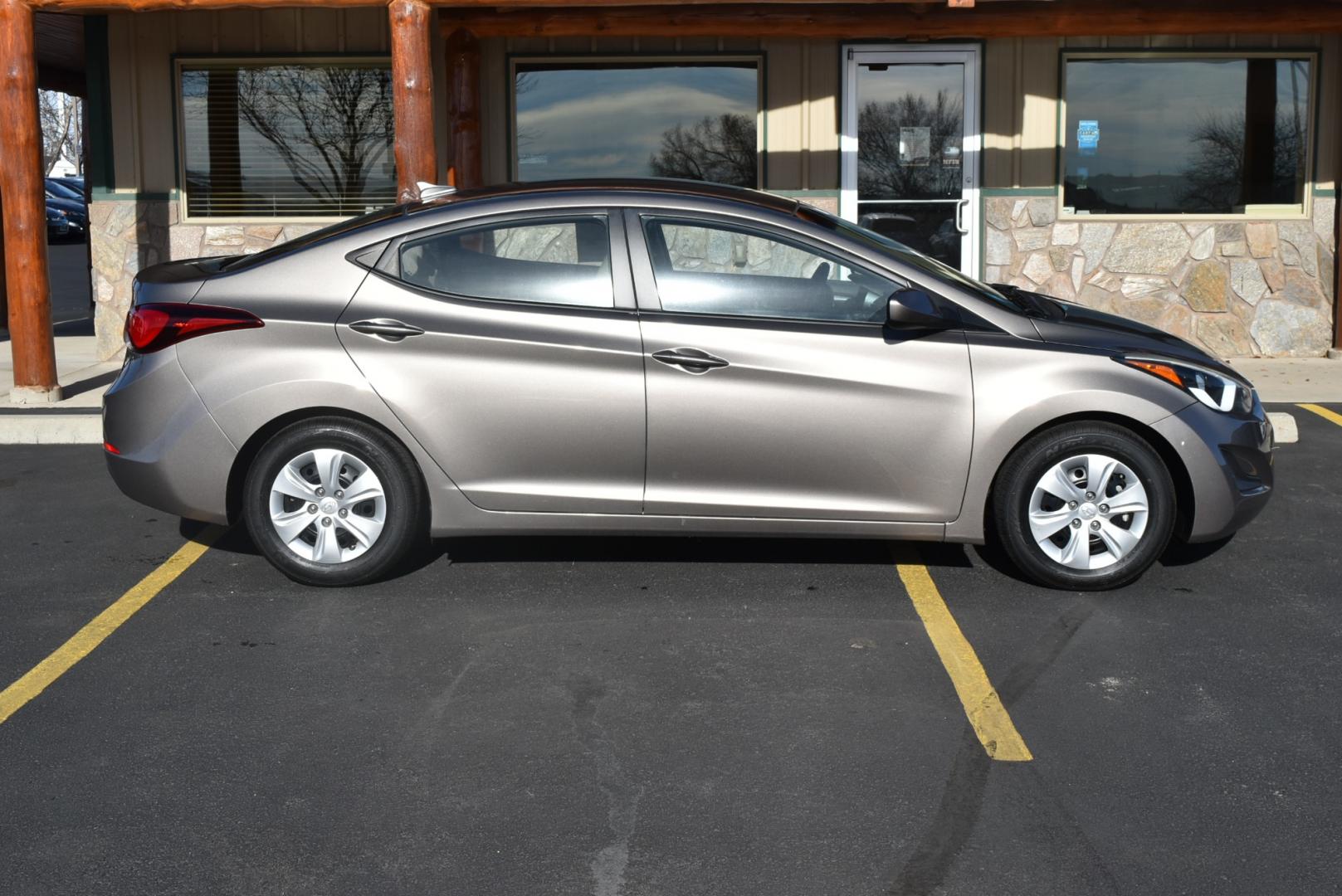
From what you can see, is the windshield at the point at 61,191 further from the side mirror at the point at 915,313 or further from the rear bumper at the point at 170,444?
the side mirror at the point at 915,313

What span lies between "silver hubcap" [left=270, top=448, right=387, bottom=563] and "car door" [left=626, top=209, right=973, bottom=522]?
111 centimetres

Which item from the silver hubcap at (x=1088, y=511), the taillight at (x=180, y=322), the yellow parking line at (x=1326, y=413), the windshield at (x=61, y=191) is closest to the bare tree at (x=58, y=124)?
the windshield at (x=61, y=191)

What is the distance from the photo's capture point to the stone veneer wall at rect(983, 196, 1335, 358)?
491 inches

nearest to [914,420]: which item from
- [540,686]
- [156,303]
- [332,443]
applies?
[540,686]

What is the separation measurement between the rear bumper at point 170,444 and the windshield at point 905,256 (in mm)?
2534

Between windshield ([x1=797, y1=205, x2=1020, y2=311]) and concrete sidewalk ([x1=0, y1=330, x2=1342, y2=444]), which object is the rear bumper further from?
concrete sidewalk ([x1=0, y1=330, x2=1342, y2=444])

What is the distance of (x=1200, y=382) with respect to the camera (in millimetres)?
6043

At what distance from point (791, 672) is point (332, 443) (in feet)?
6.84

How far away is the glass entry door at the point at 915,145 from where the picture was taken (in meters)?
12.4

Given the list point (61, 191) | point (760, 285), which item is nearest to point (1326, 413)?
point (760, 285)

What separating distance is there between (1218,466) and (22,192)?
7.97 m

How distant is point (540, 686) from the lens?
4945 mm

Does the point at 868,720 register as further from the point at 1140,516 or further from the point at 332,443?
the point at 332,443

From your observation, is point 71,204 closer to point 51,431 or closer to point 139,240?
point 139,240
